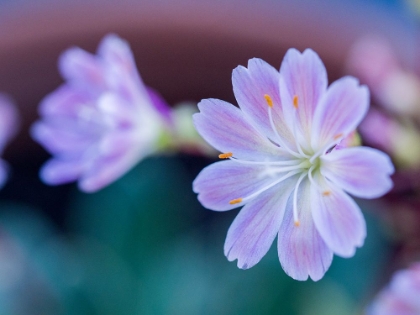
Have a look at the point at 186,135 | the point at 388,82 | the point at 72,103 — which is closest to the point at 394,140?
the point at 388,82

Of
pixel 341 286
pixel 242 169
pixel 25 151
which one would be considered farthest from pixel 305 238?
pixel 25 151

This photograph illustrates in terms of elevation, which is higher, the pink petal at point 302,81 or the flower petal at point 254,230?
the pink petal at point 302,81

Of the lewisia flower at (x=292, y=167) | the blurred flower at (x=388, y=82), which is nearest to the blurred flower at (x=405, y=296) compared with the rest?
the lewisia flower at (x=292, y=167)

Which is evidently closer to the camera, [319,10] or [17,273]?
[17,273]

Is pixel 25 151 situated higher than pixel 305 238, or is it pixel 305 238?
pixel 305 238

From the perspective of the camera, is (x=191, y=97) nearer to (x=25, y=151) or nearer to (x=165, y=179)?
(x=165, y=179)

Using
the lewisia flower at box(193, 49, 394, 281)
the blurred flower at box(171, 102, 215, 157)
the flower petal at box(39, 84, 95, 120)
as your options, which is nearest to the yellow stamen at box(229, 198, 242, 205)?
the lewisia flower at box(193, 49, 394, 281)

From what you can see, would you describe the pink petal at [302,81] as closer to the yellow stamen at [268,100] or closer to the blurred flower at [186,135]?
the yellow stamen at [268,100]

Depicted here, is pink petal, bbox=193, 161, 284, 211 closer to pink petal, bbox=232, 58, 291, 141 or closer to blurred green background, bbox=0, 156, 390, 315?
pink petal, bbox=232, 58, 291, 141
